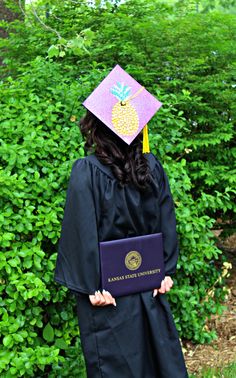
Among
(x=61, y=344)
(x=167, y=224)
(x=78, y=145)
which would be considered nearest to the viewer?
(x=167, y=224)

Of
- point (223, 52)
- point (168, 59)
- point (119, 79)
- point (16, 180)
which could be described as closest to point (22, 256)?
point (16, 180)

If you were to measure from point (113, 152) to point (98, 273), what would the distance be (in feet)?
1.92

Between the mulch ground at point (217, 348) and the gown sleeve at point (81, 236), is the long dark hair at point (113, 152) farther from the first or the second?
the mulch ground at point (217, 348)

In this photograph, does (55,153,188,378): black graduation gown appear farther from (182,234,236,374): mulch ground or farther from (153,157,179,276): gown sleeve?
(182,234,236,374): mulch ground

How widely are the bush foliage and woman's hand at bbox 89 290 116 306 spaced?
2.07 ft

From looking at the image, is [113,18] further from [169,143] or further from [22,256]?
[22,256]

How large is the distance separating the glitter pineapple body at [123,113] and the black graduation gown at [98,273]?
0.67 feet

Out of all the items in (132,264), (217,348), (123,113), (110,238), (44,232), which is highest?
(123,113)

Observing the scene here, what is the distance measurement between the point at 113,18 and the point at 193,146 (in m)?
1.62

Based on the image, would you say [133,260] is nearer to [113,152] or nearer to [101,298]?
[101,298]

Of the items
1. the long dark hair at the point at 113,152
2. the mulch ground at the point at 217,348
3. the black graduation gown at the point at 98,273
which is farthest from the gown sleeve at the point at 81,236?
the mulch ground at the point at 217,348

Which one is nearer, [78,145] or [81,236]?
[81,236]

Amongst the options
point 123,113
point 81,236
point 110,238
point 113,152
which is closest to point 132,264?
point 110,238

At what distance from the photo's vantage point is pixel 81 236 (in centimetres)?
270
